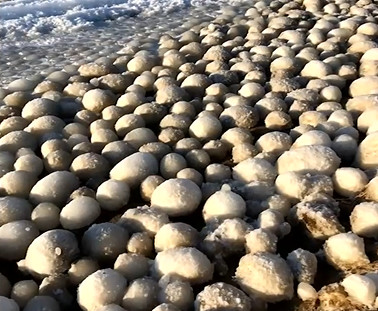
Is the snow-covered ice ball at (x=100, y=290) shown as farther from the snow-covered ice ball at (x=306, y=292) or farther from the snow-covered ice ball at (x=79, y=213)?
the snow-covered ice ball at (x=306, y=292)

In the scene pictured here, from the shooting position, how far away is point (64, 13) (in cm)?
247

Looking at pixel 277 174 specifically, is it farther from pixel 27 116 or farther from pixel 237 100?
pixel 27 116

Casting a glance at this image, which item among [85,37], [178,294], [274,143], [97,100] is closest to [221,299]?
[178,294]

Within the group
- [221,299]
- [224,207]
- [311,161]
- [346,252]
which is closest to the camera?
[221,299]

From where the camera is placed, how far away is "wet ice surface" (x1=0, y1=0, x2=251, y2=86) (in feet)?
6.57

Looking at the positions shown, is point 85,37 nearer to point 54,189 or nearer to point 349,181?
point 54,189

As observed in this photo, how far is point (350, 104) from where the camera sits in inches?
59.2

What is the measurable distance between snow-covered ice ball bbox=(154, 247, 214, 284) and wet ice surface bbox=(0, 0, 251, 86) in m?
1.11

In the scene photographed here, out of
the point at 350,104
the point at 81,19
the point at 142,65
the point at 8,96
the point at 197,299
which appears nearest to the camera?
the point at 197,299

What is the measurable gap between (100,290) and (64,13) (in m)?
1.80

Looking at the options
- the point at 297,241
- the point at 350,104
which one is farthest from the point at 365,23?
the point at 297,241

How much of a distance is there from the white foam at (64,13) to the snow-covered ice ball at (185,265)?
4.99 feet

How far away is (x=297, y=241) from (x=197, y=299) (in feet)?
0.92

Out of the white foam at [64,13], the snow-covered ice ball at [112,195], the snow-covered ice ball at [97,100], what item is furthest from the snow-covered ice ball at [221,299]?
the white foam at [64,13]
